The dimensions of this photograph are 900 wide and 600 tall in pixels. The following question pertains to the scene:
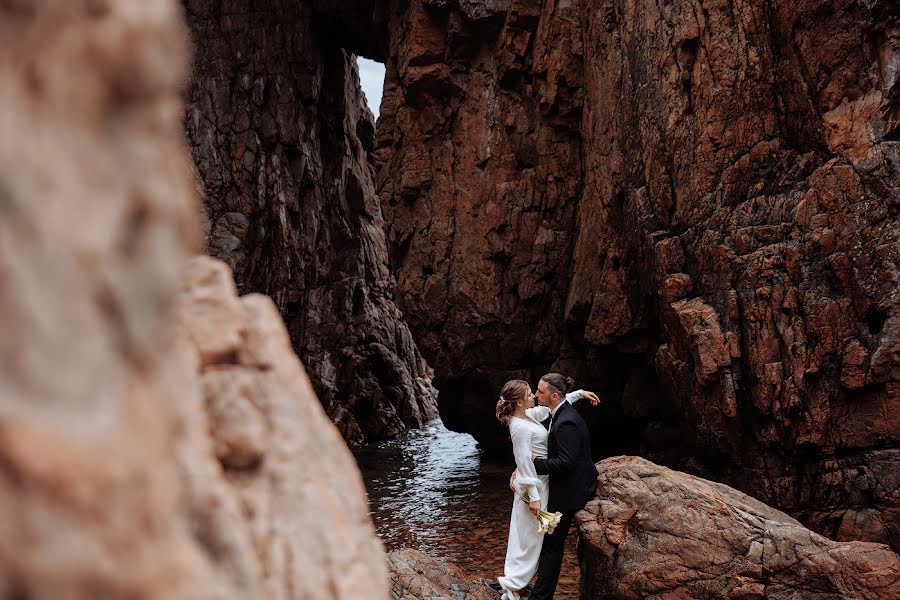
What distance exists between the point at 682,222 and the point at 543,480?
580 cm

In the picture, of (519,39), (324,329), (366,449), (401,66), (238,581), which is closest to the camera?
(238,581)

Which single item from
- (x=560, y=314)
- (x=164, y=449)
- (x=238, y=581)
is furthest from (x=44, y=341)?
(x=560, y=314)

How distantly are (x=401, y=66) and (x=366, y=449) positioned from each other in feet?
40.6

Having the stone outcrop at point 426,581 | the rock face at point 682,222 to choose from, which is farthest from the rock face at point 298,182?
the stone outcrop at point 426,581

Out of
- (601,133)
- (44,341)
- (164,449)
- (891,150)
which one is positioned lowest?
(164,449)

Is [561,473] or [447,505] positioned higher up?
[561,473]

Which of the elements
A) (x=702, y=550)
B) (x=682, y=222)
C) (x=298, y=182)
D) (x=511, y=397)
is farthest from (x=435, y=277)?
(x=702, y=550)

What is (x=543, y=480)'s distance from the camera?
6.95m

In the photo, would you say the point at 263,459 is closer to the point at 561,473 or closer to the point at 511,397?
the point at 511,397

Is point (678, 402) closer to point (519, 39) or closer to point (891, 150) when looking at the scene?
point (891, 150)

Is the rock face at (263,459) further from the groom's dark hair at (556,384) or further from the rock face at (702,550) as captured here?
the rock face at (702,550)

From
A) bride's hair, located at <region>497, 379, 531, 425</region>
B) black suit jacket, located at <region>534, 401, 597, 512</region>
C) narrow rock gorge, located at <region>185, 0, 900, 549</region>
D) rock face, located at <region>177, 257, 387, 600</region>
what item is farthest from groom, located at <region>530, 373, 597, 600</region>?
rock face, located at <region>177, 257, 387, 600</region>

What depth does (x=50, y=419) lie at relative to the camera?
3.29ft

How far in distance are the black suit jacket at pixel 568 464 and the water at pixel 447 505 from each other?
211 cm
